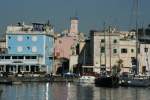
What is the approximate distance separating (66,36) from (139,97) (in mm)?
59302

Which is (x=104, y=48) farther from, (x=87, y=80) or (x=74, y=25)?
(x=74, y=25)

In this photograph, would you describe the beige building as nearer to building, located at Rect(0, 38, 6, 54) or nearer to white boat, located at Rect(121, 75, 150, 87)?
white boat, located at Rect(121, 75, 150, 87)

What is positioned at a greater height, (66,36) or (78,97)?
(66,36)

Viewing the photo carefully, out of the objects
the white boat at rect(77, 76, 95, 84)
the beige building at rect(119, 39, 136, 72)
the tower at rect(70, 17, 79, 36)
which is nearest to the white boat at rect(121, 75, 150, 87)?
the white boat at rect(77, 76, 95, 84)

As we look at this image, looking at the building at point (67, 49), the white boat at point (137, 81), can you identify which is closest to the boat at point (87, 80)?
the white boat at point (137, 81)

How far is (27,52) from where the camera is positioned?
126750mm

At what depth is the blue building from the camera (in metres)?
125

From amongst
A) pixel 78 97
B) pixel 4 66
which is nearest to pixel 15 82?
pixel 4 66

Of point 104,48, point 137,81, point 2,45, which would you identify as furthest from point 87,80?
point 2,45

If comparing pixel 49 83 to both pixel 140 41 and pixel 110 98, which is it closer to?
pixel 140 41

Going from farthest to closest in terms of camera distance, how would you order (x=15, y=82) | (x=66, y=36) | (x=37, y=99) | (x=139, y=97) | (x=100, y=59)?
(x=66, y=36)
(x=100, y=59)
(x=15, y=82)
(x=139, y=97)
(x=37, y=99)

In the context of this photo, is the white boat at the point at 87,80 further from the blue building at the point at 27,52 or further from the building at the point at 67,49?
the building at the point at 67,49

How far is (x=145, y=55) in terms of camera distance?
124m

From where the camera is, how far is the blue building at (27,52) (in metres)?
125
